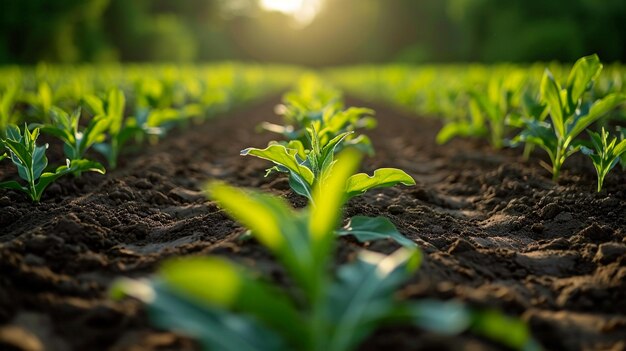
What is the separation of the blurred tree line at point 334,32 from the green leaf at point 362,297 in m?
20.0

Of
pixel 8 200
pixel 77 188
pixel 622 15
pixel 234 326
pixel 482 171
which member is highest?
pixel 622 15

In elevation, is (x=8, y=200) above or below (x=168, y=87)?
below

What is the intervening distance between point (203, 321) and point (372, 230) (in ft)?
3.31

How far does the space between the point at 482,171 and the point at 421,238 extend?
196 cm

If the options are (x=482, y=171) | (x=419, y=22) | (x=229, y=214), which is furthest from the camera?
(x=419, y=22)

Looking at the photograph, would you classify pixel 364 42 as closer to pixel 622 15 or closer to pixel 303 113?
pixel 622 15

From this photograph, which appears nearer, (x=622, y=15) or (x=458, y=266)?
(x=458, y=266)

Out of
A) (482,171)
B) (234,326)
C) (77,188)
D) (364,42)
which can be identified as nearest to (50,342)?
(234,326)

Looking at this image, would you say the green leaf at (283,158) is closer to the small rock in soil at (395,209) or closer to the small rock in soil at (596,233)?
the small rock in soil at (395,209)

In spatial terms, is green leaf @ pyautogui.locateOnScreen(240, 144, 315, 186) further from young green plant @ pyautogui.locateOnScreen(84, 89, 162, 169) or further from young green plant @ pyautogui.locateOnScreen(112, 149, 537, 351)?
young green plant @ pyautogui.locateOnScreen(84, 89, 162, 169)

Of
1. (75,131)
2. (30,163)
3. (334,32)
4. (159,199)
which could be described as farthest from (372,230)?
(334,32)

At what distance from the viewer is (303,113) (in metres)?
4.32

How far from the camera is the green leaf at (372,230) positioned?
206cm

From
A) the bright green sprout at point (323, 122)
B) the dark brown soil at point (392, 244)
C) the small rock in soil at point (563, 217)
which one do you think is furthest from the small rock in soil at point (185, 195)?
the small rock in soil at point (563, 217)
